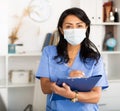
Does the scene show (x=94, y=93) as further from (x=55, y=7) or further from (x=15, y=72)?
(x=55, y=7)

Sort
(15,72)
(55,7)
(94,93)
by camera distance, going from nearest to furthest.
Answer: (94,93), (15,72), (55,7)

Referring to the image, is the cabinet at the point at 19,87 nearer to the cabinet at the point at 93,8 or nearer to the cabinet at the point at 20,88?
the cabinet at the point at 20,88

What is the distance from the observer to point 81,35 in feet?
5.36

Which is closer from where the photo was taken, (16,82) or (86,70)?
(86,70)

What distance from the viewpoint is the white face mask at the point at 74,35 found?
161 cm

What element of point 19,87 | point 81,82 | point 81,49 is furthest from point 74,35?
point 19,87

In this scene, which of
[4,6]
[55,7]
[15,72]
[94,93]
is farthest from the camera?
[55,7]

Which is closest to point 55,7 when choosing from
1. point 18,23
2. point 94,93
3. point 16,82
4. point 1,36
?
point 18,23

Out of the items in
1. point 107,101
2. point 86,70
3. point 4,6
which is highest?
point 4,6

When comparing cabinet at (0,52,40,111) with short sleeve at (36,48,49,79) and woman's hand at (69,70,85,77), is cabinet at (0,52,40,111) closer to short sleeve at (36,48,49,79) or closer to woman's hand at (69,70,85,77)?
short sleeve at (36,48,49,79)

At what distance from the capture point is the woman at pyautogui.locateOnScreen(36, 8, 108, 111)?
157cm

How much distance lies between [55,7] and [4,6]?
618mm

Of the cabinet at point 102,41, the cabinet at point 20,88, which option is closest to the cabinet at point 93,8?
the cabinet at point 102,41

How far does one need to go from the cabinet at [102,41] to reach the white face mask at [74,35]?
1048mm
